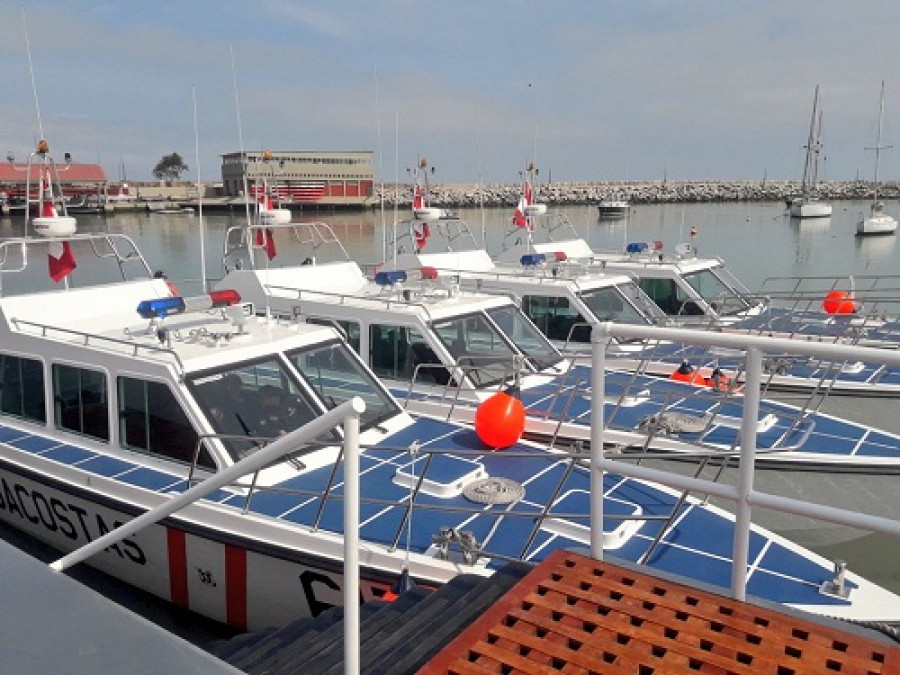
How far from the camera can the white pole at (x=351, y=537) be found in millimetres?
1848

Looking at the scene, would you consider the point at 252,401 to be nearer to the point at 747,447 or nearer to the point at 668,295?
the point at 747,447

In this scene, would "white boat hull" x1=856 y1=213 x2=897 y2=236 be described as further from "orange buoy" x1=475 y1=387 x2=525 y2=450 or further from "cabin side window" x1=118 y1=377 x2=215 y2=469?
"cabin side window" x1=118 y1=377 x2=215 y2=469

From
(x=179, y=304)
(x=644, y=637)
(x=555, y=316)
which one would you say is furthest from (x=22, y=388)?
(x=555, y=316)

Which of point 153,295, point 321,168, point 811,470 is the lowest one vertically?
point 811,470

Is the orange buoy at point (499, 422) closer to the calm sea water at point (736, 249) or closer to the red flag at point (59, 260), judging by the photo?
the calm sea water at point (736, 249)

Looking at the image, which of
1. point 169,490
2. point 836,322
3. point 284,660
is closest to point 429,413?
point 169,490

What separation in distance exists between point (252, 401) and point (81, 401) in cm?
144

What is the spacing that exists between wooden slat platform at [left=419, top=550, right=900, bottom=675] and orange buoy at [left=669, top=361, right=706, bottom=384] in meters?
6.13

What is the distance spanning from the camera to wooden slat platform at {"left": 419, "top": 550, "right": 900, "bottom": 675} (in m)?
2.23

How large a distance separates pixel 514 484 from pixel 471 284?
5.65 m

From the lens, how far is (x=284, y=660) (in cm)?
270

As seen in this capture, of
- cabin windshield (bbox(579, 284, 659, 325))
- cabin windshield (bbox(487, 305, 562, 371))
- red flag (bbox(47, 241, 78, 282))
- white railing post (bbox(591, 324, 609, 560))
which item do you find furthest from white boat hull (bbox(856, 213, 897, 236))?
white railing post (bbox(591, 324, 609, 560))

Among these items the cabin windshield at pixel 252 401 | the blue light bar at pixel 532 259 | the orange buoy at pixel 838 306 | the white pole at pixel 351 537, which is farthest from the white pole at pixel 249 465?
the orange buoy at pixel 838 306

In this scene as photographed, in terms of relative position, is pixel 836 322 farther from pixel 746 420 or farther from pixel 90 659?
pixel 90 659
